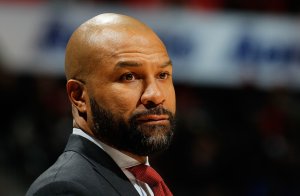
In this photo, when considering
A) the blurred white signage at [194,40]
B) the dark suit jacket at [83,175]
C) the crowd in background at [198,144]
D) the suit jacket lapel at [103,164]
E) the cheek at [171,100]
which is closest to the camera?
the dark suit jacket at [83,175]

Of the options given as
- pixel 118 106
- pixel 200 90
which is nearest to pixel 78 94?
pixel 118 106

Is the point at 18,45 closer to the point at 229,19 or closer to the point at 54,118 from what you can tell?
the point at 54,118

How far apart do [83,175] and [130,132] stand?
0.19 meters

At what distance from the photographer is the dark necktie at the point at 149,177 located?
2.02m

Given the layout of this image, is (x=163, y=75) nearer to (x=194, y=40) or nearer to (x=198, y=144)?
(x=198, y=144)

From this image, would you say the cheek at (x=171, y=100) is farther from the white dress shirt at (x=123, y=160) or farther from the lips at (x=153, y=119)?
the white dress shirt at (x=123, y=160)

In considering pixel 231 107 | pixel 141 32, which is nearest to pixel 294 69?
pixel 231 107

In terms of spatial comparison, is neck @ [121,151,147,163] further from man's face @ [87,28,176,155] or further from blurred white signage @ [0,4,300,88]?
blurred white signage @ [0,4,300,88]

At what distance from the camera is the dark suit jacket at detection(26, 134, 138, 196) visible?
1.81 m

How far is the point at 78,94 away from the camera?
2041mm

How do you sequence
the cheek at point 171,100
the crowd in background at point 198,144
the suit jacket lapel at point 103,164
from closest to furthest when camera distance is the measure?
1. the suit jacket lapel at point 103,164
2. the cheek at point 171,100
3. the crowd in background at point 198,144

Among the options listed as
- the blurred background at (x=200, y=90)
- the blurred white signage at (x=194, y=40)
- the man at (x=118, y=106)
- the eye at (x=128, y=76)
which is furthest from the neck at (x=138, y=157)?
the blurred white signage at (x=194, y=40)

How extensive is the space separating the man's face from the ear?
39 millimetres

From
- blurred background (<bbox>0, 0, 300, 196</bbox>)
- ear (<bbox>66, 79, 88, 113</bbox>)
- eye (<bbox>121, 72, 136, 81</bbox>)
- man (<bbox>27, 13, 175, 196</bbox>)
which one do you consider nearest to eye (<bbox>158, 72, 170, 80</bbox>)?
man (<bbox>27, 13, 175, 196</bbox>)
